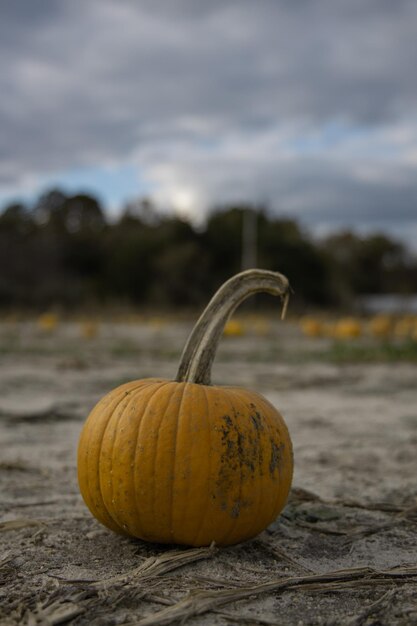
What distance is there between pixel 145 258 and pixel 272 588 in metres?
24.4

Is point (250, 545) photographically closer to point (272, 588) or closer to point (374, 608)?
point (272, 588)

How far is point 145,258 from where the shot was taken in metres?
26.1

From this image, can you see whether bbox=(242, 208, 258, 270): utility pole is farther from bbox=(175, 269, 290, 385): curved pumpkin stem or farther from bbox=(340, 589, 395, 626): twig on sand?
bbox=(340, 589, 395, 626): twig on sand

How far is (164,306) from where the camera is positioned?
2291 centimetres

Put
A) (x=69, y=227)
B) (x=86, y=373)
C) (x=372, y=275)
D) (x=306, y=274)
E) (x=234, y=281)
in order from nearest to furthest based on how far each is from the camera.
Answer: (x=234, y=281), (x=86, y=373), (x=306, y=274), (x=69, y=227), (x=372, y=275)

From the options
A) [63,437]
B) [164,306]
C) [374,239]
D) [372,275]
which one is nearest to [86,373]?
[63,437]

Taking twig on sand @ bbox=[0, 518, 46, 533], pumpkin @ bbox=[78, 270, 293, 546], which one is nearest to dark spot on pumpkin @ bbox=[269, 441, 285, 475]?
pumpkin @ bbox=[78, 270, 293, 546]

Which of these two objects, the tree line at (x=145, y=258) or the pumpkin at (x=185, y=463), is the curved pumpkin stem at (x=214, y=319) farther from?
the tree line at (x=145, y=258)

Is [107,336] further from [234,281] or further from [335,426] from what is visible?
[234,281]

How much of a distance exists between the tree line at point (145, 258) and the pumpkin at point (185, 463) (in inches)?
765

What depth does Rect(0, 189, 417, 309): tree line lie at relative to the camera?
22.6 meters

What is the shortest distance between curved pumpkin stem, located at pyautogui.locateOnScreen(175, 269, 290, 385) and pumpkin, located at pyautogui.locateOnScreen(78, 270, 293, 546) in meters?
0.02

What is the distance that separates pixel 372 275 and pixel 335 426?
122 ft

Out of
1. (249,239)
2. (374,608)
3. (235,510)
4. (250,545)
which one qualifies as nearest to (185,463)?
(235,510)
